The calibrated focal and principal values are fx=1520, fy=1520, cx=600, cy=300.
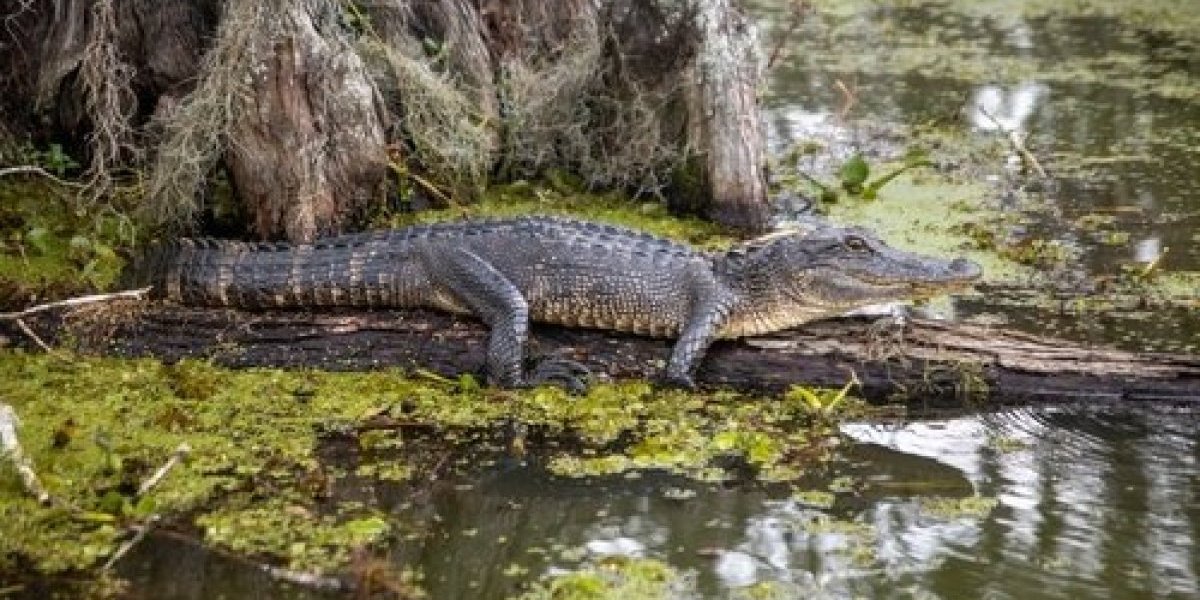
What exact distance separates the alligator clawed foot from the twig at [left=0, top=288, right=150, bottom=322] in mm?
1496

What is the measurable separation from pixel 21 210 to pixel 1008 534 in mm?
4503

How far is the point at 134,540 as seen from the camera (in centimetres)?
425

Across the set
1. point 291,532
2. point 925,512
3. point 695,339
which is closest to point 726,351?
point 695,339

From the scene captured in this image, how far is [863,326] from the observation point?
5.70 m

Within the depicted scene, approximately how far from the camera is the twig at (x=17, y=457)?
4469 mm

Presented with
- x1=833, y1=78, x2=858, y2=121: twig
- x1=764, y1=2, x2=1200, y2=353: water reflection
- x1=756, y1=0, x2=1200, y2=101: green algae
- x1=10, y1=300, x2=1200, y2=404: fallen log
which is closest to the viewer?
x1=10, y1=300, x2=1200, y2=404: fallen log

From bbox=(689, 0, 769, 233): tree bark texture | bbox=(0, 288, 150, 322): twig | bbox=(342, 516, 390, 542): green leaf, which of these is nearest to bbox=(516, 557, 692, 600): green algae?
bbox=(342, 516, 390, 542): green leaf

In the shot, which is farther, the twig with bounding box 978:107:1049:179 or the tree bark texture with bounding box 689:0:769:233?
the twig with bounding box 978:107:1049:179

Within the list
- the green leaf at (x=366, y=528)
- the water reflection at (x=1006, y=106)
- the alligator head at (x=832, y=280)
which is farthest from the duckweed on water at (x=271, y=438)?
the water reflection at (x=1006, y=106)

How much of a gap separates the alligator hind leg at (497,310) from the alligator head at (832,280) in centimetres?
74

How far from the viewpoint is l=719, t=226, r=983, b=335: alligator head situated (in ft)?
18.5

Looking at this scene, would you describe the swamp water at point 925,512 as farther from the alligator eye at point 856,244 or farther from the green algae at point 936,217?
the alligator eye at point 856,244

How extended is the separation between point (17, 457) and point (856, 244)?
3.02 metres

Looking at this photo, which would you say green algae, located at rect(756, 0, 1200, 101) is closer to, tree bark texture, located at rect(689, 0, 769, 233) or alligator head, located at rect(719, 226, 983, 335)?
tree bark texture, located at rect(689, 0, 769, 233)
